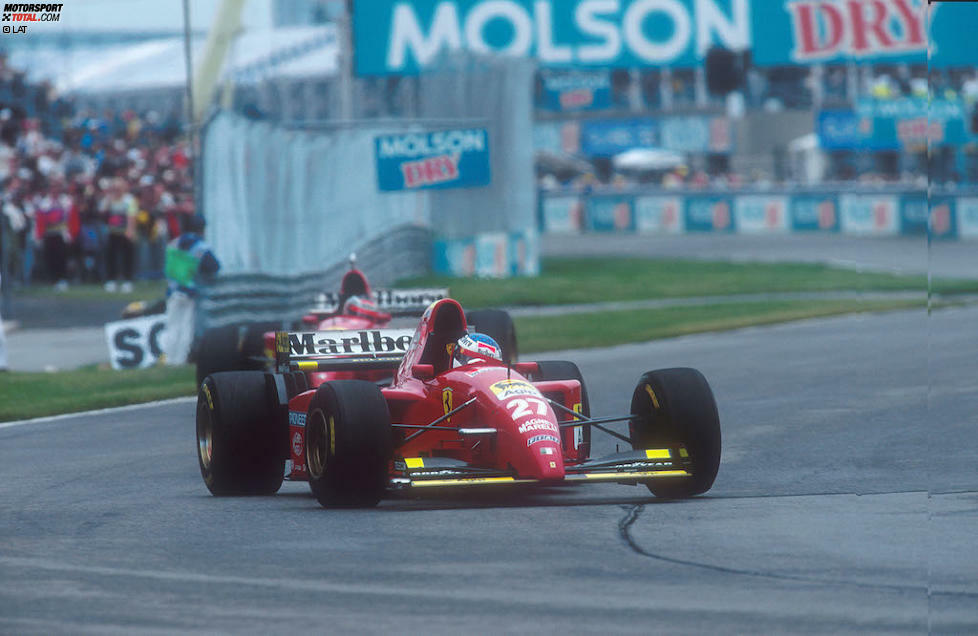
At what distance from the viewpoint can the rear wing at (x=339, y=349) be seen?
471 inches

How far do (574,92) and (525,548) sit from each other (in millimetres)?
48458

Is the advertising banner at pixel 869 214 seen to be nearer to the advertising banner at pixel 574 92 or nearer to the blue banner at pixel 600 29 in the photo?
the blue banner at pixel 600 29

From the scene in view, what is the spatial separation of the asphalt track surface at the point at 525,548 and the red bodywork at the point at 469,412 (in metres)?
0.28

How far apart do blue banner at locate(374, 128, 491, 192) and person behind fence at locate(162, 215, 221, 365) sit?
877cm

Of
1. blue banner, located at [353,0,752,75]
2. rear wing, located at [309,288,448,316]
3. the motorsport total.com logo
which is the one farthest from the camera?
blue banner, located at [353,0,752,75]

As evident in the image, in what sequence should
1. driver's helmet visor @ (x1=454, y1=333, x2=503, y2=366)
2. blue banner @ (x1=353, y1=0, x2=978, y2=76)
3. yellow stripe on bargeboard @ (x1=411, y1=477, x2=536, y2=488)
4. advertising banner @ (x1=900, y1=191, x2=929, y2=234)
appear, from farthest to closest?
blue banner @ (x1=353, y1=0, x2=978, y2=76) → advertising banner @ (x1=900, y1=191, x2=929, y2=234) → driver's helmet visor @ (x1=454, y1=333, x2=503, y2=366) → yellow stripe on bargeboard @ (x1=411, y1=477, x2=536, y2=488)

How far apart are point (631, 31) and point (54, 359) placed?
89.5ft

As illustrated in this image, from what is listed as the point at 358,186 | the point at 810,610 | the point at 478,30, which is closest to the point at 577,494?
the point at 810,610

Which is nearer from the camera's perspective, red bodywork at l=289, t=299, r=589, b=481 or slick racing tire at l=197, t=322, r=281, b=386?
red bodywork at l=289, t=299, r=589, b=481

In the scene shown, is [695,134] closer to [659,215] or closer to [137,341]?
[659,215]

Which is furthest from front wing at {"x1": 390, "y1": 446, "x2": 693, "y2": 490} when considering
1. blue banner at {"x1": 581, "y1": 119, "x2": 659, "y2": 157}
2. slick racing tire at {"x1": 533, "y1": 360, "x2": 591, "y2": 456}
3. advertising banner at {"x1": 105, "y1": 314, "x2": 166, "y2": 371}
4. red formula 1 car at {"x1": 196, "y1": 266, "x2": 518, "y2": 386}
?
blue banner at {"x1": 581, "y1": 119, "x2": 659, "y2": 157}

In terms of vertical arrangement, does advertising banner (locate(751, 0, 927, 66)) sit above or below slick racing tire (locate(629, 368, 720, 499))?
above

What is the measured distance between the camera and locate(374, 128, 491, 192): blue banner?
92.7ft

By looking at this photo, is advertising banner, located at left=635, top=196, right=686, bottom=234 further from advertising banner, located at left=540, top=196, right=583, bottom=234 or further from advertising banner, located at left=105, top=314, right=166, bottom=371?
advertising banner, located at left=105, top=314, right=166, bottom=371
